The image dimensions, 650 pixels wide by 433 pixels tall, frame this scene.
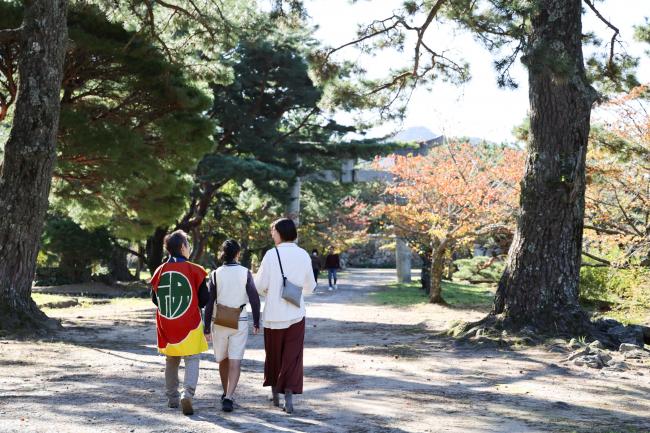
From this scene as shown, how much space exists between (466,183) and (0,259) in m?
11.3

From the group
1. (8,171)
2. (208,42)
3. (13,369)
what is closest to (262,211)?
(208,42)

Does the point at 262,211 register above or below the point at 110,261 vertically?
above

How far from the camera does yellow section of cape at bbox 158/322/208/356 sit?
207 inches

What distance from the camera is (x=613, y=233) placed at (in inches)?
536

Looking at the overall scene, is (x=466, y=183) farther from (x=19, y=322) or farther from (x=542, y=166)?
(x=19, y=322)

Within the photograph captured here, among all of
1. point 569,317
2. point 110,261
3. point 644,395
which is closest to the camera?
point 644,395

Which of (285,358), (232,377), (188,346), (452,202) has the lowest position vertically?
(232,377)

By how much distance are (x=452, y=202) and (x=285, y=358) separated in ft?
41.6

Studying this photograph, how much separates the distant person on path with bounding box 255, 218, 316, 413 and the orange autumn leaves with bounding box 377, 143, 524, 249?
11.2 metres

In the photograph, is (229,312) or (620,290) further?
(620,290)

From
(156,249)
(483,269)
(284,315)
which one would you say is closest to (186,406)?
(284,315)

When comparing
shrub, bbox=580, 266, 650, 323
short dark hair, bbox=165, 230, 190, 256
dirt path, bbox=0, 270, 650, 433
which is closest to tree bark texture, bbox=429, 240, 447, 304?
shrub, bbox=580, 266, 650, 323

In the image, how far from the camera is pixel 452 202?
57.7ft

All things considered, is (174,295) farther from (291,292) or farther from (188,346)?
(291,292)
